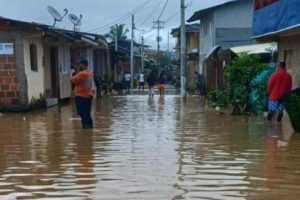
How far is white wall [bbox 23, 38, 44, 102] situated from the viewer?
62.0 feet

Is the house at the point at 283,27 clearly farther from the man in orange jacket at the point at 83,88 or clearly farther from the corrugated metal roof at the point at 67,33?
the corrugated metal roof at the point at 67,33

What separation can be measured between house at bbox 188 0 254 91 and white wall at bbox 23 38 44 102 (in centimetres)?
1236

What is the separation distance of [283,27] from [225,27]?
22.1 meters

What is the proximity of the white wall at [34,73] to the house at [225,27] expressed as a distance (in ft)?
40.6

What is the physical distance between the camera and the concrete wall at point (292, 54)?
1580 cm

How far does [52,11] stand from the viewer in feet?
80.2

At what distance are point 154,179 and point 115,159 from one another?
1761mm

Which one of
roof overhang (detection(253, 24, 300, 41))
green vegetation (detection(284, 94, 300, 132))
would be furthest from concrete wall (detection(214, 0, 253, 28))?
green vegetation (detection(284, 94, 300, 132))

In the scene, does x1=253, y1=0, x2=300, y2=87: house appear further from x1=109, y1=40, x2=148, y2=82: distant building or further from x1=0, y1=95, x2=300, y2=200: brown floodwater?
x1=109, y1=40, x2=148, y2=82: distant building

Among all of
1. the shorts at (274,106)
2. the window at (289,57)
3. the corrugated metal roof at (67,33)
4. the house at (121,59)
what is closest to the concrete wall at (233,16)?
the corrugated metal roof at (67,33)

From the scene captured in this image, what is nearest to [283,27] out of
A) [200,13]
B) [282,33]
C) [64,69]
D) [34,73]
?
[282,33]

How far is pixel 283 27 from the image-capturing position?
1379 cm

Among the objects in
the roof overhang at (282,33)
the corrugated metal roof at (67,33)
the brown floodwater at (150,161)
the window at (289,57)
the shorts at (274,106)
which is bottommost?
the brown floodwater at (150,161)

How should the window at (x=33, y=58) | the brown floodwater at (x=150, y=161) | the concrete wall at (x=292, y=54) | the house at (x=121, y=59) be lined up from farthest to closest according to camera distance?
1. the house at (x=121, y=59)
2. the window at (x=33, y=58)
3. the concrete wall at (x=292, y=54)
4. the brown floodwater at (x=150, y=161)
